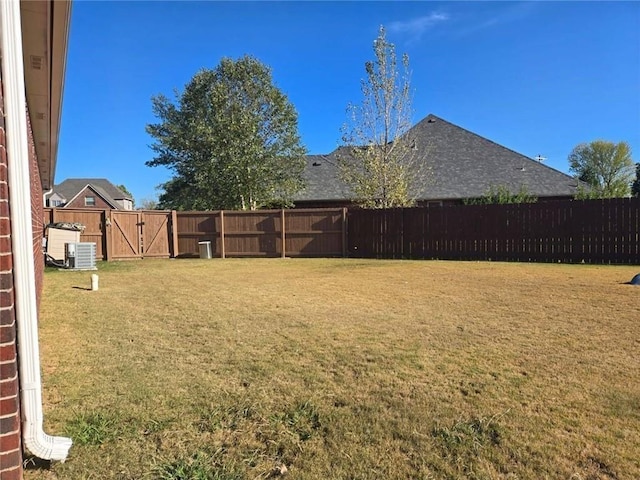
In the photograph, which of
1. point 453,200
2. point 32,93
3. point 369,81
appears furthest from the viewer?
point 453,200

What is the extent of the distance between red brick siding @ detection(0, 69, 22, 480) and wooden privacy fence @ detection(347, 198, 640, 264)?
14298mm

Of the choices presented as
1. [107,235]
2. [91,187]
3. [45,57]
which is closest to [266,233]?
[107,235]

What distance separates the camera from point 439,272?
10.6 meters

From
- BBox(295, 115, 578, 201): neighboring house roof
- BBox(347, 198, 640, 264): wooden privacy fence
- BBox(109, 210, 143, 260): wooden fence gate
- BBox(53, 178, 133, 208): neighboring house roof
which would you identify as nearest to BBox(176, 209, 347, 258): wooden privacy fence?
BBox(347, 198, 640, 264): wooden privacy fence

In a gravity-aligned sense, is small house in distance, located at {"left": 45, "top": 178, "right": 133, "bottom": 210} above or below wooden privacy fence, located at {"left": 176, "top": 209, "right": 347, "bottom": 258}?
above

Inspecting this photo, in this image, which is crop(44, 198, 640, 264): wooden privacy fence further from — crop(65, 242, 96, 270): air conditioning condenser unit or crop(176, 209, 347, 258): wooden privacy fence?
crop(65, 242, 96, 270): air conditioning condenser unit

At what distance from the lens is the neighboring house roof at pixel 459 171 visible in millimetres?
22953

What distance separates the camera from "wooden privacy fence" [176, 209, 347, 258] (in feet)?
55.4

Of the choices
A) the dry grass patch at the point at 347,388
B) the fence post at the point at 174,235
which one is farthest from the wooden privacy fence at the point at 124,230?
the dry grass patch at the point at 347,388

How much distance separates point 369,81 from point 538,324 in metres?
16.0

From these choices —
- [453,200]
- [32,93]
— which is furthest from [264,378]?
[453,200]

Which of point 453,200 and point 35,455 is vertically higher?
point 453,200

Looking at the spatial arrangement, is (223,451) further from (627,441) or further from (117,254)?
(117,254)

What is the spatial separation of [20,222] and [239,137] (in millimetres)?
22517
